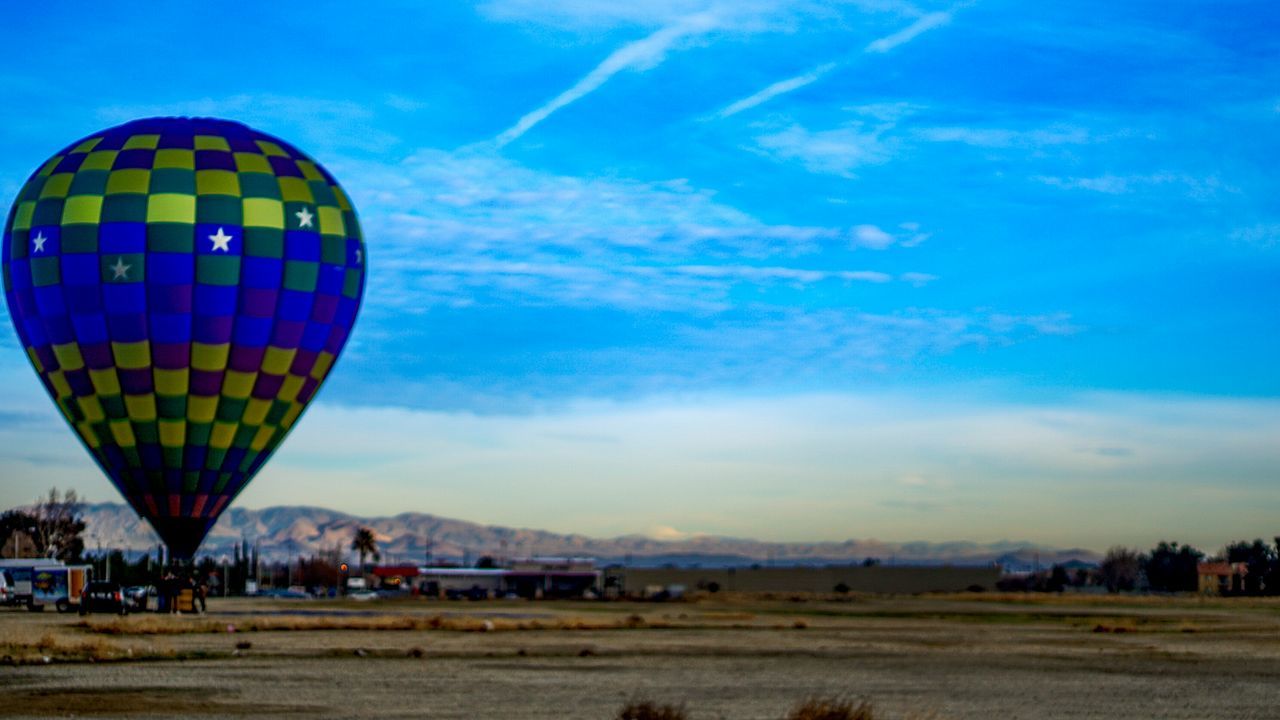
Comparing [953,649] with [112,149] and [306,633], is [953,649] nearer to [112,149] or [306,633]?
[306,633]

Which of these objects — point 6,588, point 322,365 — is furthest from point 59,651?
point 6,588

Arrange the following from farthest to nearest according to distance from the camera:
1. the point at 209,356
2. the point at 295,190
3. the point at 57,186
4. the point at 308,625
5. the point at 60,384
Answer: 1. the point at 308,625
2. the point at 295,190
3. the point at 57,186
4. the point at 60,384
5. the point at 209,356

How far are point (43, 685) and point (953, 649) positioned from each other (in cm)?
3134

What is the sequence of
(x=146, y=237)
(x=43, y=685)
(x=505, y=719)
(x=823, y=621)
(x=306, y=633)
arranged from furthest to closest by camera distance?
(x=823, y=621)
(x=306, y=633)
(x=146, y=237)
(x=43, y=685)
(x=505, y=719)

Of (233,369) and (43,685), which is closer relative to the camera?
(43,685)

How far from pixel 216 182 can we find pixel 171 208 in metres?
1.81

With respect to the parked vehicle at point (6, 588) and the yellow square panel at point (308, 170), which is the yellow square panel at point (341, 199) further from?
the parked vehicle at point (6, 588)

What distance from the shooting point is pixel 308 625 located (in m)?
66.3

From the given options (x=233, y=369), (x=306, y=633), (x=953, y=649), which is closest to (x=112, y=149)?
(x=233, y=369)

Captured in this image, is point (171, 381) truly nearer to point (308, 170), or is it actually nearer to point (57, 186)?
point (57, 186)

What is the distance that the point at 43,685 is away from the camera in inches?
1316

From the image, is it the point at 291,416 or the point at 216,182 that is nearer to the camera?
the point at 216,182

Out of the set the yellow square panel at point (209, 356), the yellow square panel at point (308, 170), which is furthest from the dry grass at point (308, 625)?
the yellow square panel at point (308, 170)

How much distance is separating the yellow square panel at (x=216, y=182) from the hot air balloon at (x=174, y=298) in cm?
5
